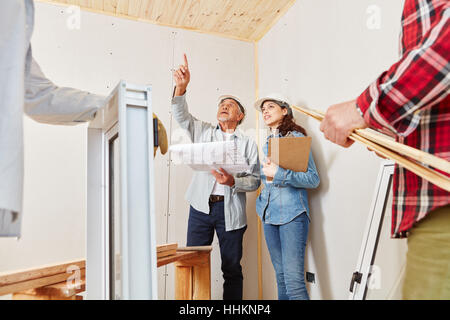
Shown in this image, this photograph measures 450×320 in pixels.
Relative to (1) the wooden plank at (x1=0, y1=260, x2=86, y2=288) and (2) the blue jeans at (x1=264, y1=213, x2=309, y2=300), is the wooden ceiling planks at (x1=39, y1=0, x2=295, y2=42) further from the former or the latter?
(1) the wooden plank at (x1=0, y1=260, x2=86, y2=288)

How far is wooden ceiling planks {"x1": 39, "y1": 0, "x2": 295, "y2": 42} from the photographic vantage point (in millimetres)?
2152

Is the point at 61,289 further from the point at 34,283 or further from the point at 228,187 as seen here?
the point at 228,187

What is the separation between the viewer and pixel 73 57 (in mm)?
2135

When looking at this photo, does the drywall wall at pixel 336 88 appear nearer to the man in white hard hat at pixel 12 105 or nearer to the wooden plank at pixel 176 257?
the wooden plank at pixel 176 257

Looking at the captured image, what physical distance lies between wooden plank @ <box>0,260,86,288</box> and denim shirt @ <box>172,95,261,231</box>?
971mm

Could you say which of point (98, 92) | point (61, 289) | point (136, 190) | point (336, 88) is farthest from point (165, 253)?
point (98, 92)

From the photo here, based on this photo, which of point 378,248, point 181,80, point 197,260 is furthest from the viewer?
point 181,80

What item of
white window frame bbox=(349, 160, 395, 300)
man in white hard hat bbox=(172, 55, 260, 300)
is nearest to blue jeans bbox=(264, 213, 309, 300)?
man in white hard hat bbox=(172, 55, 260, 300)

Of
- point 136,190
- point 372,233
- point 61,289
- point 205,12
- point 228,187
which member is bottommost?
point 61,289

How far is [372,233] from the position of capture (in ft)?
4.24

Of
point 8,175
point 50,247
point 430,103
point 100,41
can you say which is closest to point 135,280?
point 8,175

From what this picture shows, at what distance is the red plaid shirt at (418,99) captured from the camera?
55cm

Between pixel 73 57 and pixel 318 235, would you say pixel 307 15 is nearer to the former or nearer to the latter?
pixel 318 235

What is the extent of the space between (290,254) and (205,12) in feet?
5.31
